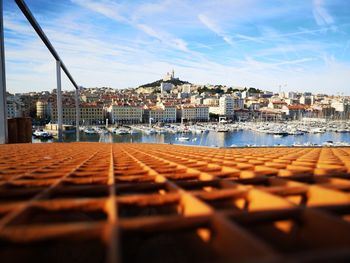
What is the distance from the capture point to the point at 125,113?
10231 cm

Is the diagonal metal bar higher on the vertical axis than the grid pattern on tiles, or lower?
higher

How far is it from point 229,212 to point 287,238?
0.30m

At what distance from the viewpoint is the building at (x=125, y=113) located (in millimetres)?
100312

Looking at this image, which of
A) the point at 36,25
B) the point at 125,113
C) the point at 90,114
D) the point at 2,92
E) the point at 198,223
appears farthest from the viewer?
the point at 125,113

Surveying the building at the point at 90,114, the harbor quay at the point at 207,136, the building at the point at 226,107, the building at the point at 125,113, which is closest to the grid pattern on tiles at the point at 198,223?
the harbor quay at the point at 207,136

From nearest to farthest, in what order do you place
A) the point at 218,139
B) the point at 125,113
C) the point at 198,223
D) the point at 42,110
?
the point at 198,223 → the point at 218,139 → the point at 42,110 → the point at 125,113

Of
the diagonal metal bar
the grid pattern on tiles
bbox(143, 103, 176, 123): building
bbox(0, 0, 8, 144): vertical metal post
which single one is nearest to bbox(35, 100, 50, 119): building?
bbox(143, 103, 176, 123): building

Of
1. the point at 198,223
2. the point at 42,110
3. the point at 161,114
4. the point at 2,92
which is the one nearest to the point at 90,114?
the point at 42,110

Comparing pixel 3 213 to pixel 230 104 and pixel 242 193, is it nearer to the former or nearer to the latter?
pixel 242 193

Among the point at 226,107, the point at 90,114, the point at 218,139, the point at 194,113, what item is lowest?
the point at 218,139

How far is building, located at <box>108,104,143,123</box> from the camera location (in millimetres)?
100312

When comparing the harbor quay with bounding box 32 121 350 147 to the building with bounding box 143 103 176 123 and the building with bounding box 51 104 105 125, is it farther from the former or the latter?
the building with bounding box 143 103 176 123

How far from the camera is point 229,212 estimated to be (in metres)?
1.54

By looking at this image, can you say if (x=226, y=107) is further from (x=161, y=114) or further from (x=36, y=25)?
(x=36, y=25)
